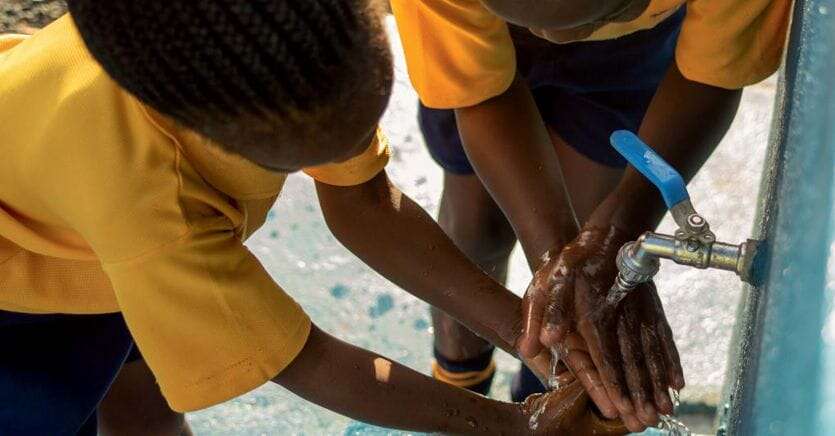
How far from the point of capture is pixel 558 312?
1.84m

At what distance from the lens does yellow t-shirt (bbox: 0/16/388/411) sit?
139 cm

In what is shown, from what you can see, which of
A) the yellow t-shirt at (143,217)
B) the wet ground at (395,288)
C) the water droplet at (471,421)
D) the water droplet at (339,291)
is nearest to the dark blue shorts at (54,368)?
the yellow t-shirt at (143,217)

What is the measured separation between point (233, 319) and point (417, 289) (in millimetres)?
588

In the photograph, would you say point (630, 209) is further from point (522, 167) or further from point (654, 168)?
point (654, 168)

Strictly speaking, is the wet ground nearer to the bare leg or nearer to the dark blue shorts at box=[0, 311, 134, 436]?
the bare leg

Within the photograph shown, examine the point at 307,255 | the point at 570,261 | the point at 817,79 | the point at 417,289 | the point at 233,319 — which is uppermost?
the point at 817,79

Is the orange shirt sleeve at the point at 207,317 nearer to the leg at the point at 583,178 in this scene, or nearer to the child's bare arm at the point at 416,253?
the child's bare arm at the point at 416,253

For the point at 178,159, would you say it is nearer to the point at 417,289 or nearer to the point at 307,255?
the point at 417,289

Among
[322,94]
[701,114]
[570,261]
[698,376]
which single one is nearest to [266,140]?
[322,94]

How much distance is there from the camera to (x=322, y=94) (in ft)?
3.93

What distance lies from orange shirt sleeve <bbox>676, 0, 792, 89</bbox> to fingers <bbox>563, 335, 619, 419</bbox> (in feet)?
1.84

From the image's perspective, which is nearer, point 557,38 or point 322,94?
point 322,94

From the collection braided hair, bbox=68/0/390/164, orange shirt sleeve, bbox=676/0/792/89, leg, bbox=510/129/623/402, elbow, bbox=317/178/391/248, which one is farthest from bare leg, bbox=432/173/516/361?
braided hair, bbox=68/0/390/164

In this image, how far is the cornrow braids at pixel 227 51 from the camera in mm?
1120
